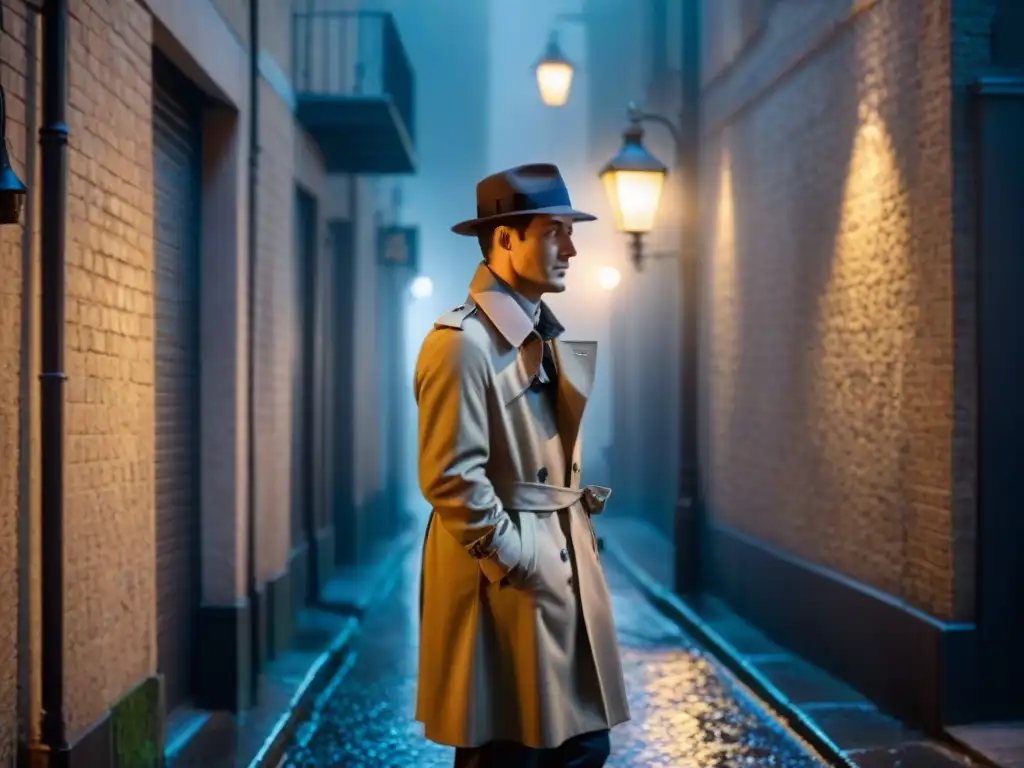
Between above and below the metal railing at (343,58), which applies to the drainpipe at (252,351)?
below

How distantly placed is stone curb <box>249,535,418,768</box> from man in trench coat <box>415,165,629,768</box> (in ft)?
8.79

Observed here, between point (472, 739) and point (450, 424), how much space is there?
3.08ft

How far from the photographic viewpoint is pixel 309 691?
7.82 meters

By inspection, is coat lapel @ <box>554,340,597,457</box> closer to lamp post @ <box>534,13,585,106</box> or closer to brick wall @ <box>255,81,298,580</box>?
brick wall @ <box>255,81,298,580</box>

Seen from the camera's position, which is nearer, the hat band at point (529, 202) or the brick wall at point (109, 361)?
the hat band at point (529, 202)

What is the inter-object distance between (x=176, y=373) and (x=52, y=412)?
2718 mm

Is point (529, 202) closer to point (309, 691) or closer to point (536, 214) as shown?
point (536, 214)

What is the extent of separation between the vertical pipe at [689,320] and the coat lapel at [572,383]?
23.7ft

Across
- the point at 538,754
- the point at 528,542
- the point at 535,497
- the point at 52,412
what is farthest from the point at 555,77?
the point at 538,754

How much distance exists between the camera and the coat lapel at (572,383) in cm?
389

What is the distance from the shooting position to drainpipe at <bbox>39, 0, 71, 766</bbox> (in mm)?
4484

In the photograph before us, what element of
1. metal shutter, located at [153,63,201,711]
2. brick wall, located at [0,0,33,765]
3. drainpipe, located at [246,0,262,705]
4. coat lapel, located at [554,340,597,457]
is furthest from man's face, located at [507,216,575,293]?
drainpipe, located at [246,0,262,705]

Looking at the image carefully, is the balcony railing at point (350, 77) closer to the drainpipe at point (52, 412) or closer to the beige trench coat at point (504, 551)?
the drainpipe at point (52, 412)

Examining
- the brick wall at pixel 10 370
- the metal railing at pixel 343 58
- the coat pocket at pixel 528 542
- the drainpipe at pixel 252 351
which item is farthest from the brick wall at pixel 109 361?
the metal railing at pixel 343 58
